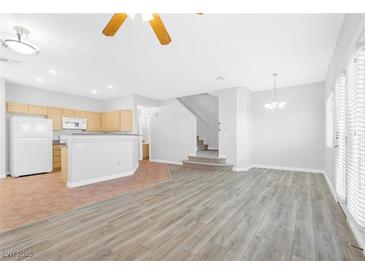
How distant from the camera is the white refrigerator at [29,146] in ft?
15.0

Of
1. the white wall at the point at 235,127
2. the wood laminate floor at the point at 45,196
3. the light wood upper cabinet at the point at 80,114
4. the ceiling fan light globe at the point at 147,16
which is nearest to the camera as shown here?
the ceiling fan light globe at the point at 147,16

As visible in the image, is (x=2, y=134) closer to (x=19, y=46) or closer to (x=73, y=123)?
(x=73, y=123)

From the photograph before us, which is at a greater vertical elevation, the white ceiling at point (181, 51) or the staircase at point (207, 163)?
the white ceiling at point (181, 51)

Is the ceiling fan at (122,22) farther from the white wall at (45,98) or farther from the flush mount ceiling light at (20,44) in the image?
the white wall at (45,98)

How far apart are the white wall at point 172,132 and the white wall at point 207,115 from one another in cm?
140

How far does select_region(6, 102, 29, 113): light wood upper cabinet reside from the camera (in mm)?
4887

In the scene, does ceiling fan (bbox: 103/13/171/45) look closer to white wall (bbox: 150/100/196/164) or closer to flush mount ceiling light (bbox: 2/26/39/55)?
flush mount ceiling light (bbox: 2/26/39/55)

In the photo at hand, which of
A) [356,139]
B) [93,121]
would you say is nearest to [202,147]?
[93,121]

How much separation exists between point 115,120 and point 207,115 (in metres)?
4.70

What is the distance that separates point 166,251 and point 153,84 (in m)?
4.82

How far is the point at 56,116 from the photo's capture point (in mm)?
5789

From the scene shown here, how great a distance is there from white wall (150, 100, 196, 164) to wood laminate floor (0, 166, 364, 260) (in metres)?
3.73

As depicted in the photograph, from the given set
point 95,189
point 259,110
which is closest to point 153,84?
point 95,189

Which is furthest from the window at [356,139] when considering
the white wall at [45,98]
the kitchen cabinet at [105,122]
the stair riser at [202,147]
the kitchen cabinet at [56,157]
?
the white wall at [45,98]
